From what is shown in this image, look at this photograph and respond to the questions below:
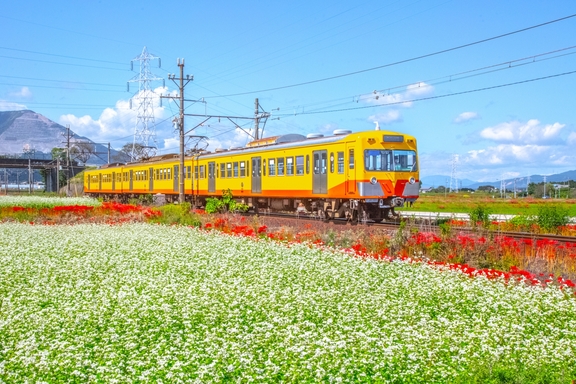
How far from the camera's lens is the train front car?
2116 centimetres

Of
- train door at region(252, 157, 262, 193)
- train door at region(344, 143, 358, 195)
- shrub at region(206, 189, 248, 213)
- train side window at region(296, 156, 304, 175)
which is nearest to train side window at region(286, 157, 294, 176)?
train side window at region(296, 156, 304, 175)

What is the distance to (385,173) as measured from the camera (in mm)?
21594

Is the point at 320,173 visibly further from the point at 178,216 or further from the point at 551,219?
the point at 551,219

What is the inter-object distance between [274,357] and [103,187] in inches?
2167

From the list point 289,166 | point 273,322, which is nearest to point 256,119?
point 289,166

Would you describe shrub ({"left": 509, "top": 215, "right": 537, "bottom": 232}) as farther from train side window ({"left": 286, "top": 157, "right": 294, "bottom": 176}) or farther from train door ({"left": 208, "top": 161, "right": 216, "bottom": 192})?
train door ({"left": 208, "top": 161, "right": 216, "bottom": 192})

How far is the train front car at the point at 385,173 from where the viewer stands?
2116cm

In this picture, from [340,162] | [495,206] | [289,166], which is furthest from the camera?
[495,206]

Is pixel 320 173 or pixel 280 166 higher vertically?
pixel 280 166

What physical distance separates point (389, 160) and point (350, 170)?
1375mm

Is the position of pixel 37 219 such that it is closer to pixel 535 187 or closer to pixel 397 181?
pixel 397 181

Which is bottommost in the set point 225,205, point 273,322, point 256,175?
point 273,322

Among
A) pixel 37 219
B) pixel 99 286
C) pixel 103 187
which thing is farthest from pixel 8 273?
pixel 103 187

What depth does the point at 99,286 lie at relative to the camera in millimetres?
10875
